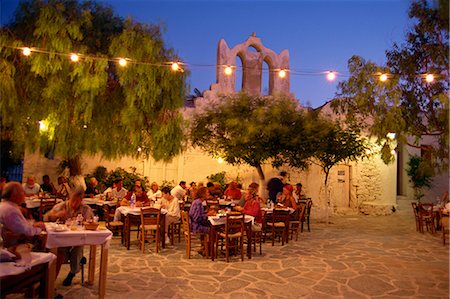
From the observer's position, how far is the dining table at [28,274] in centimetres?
415

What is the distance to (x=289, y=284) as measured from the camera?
7027mm

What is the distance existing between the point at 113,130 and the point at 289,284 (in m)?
7.71

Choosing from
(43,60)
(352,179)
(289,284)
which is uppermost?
(43,60)

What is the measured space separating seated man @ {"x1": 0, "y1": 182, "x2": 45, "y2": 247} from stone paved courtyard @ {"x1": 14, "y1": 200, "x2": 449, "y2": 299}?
1.36 metres

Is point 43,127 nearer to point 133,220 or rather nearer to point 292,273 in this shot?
point 133,220

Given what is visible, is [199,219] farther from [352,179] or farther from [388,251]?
[352,179]

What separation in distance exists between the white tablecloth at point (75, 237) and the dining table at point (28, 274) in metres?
0.83

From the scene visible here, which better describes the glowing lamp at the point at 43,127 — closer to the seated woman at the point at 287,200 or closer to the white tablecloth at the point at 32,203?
the white tablecloth at the point at 32,203

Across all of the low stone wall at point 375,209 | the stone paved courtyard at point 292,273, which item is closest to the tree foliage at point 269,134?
the stone paved courtyard at point 292,273

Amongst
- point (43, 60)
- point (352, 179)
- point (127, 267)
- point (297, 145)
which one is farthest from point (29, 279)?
point (352, 179)

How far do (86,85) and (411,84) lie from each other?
883 cm

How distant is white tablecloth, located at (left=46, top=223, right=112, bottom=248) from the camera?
582cm

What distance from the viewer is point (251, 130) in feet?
44.5

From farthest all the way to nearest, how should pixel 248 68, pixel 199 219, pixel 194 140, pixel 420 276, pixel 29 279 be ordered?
pixel 248 68, pixel 194 140, pixel 199 219, pixel 420 276, pixel 29 279
